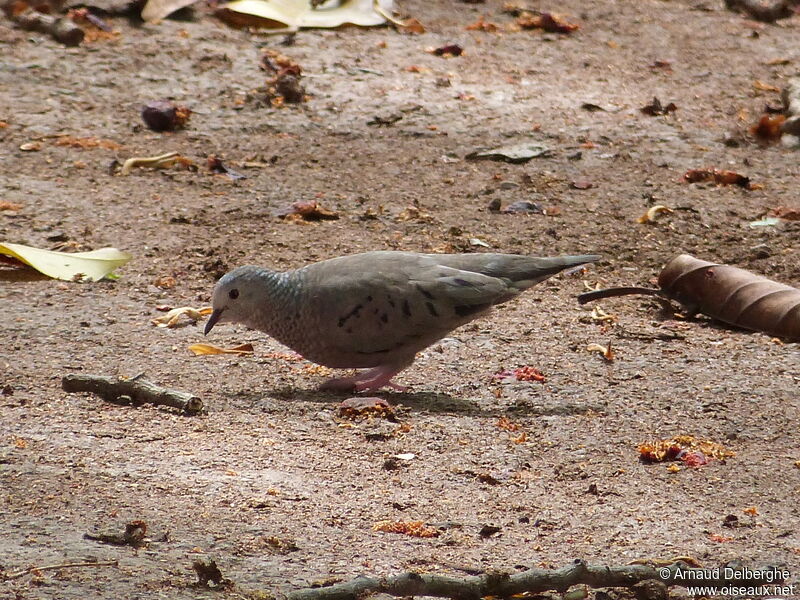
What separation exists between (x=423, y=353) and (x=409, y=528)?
2121mm

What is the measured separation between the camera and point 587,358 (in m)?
5.80

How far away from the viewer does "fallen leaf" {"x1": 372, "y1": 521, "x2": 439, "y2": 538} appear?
393cm

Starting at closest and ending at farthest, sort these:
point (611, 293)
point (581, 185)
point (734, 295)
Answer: point (734, 295), point (611, 293), point (581, 185)

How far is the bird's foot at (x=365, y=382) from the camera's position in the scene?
541 centimetres

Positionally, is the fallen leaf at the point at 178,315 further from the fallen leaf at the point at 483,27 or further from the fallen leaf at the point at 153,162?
the fallen leaf at the point at 483,27

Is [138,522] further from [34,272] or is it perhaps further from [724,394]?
[34,272]

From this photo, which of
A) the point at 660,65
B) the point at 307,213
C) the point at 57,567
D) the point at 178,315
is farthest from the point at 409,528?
the point at 660,65

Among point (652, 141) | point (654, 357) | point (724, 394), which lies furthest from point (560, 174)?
point (724, 394)

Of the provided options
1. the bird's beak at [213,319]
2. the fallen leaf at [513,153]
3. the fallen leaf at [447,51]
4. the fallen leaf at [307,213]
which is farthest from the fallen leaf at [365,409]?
the fallen leaf at [447,51]

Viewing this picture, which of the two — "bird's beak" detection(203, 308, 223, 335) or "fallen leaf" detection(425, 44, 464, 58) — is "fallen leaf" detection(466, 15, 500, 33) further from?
"bird's beak" detection(203, 308, 223, 335)

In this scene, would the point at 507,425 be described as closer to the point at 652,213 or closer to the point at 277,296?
the point at 277,296

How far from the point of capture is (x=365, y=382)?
5.43 metres

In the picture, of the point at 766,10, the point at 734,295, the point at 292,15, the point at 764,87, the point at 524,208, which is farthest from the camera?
the point at 766,10

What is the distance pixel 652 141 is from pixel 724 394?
3.85 meters
